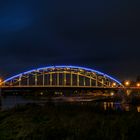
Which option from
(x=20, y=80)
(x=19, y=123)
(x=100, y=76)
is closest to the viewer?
(x=19, y=123)

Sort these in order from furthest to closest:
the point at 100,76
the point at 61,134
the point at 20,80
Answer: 1. the point at 100,76
2. the point at 20,80
3. the point at 61,134

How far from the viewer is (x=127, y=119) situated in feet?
67.2

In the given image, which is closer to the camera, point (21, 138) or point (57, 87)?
point (21, 138)

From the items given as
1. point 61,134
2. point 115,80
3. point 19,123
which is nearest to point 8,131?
point 19,123

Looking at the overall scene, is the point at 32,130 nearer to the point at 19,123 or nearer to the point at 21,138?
the point at 21,138

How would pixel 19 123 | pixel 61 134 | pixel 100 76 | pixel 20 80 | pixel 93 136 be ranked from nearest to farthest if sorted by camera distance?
pixel 93 136 → pixel 61 134 → pixel 19 123 → pixel 20 80 → pixel 100 76

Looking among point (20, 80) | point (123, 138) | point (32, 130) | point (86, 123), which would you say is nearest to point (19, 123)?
point (32, 130)

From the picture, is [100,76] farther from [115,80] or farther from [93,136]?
[93,136]

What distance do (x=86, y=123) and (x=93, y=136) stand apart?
3.13 meters

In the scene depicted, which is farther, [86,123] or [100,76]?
[100,76]

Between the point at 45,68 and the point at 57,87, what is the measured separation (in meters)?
32.7

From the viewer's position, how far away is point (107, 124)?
1916 centimetres

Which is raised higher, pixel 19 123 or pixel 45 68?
pixel 45 68

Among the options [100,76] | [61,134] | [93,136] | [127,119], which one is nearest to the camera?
[93,136]
